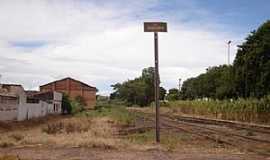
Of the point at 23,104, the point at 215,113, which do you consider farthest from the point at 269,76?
the point at 23,104

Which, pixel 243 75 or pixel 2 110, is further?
pixel 243 75

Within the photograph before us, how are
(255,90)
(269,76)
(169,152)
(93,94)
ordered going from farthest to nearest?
(93,94)
(255,90)
(269,76)
(169,152)

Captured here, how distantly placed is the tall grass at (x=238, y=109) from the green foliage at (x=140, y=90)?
78100 mm

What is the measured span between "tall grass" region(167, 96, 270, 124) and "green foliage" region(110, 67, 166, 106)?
78.1 meters

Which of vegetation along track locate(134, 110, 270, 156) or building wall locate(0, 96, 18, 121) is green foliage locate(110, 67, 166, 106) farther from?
vegetation along track locate(134, 110, 270, 156)

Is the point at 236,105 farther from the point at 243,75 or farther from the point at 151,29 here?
the point at 151,29

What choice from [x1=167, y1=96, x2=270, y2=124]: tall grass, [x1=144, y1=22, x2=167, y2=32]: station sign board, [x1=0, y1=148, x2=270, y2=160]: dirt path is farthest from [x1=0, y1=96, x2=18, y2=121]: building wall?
[x1=0, y1=148, x2=270, y2=160]: dirt path

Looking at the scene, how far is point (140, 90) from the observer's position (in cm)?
15600

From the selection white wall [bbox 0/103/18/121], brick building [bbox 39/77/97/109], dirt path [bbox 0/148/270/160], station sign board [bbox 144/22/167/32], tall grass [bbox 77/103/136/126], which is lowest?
dirt path [bbox 0/148/270/160]

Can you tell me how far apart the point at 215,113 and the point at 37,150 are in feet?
169

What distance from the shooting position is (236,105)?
178 feet

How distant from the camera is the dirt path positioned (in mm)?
13711

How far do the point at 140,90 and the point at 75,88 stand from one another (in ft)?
110

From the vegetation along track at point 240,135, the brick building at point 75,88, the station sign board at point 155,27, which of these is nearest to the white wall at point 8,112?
the vegetation along track at point 240,135
